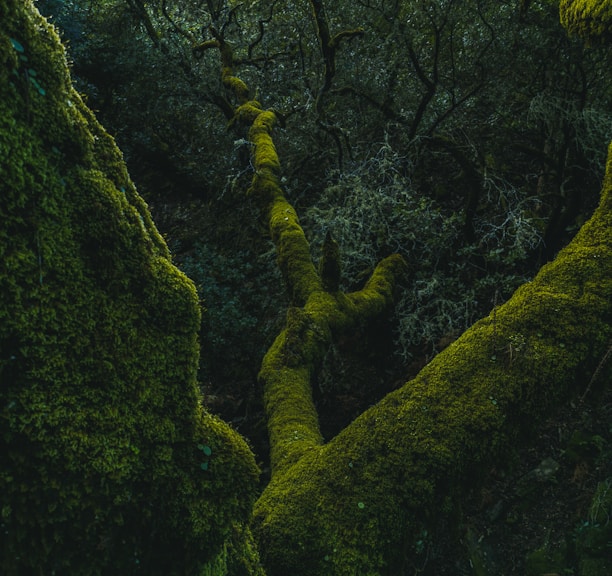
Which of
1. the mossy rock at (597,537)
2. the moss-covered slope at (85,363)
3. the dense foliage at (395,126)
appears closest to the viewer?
the moss-covered slope at (85,363)

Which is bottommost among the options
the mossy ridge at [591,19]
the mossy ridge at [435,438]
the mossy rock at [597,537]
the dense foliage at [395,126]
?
the mossy rock at [597,537]

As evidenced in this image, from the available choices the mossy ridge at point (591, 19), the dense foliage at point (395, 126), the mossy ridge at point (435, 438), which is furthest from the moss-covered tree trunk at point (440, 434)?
the dense foliage at point (395, 126)

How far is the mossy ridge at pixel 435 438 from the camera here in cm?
281

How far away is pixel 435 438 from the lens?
2945 millimetres

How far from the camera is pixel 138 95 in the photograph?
33.4 feet

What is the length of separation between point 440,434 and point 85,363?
2158 millimetres

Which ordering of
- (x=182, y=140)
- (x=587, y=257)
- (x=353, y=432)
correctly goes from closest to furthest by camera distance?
(x=353, y=432)
(x=587, y=257)
(x=182, y=140)

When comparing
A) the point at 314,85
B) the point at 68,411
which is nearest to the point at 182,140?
the point at 314,85

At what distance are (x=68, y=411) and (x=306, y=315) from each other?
11.6 feet

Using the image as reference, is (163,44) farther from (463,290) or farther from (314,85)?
(463,290)

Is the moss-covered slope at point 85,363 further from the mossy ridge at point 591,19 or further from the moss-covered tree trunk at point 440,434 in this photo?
the mossy ridge at point 591,19

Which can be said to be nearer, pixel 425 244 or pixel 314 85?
pixel 425 244

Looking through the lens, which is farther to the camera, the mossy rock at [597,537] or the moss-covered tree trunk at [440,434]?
the mossy rock at [597,537]

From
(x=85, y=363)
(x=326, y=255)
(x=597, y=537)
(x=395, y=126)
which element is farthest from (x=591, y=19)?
(x=395, y=126)
